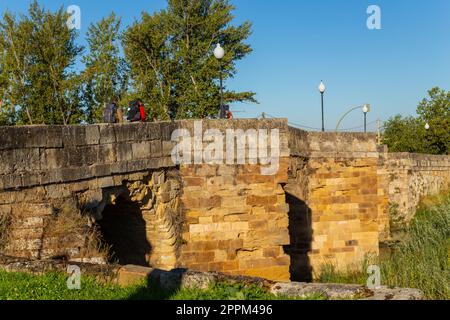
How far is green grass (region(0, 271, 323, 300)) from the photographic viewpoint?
4785 mm

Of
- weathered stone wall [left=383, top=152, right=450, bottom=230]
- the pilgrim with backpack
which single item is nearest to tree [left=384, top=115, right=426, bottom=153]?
weathered stone wall [left=383, top=152, right=450, bottom=230]

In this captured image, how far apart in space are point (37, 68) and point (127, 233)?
16448mm

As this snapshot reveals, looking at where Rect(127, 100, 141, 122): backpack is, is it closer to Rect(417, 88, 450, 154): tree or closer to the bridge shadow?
the bridge shadow

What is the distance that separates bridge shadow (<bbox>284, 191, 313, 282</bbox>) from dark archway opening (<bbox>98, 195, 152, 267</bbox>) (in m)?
5.59

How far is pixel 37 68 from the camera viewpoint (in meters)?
24.8

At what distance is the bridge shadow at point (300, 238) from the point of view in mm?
15039

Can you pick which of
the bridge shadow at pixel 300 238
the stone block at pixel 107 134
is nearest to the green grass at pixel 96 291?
the stone block at pixel 107 134

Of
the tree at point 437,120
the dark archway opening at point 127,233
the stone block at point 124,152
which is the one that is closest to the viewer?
the stone block at point 124,152

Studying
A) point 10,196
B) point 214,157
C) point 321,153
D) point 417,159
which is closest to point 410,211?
point 417,159

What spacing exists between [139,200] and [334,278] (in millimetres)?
7067

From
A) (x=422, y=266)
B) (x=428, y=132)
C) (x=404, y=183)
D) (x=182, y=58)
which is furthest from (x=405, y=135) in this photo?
(x=422, y=266)

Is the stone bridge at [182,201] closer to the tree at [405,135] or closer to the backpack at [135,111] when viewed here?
the backpack at [135,111]

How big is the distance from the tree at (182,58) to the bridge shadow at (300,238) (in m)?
12.7
